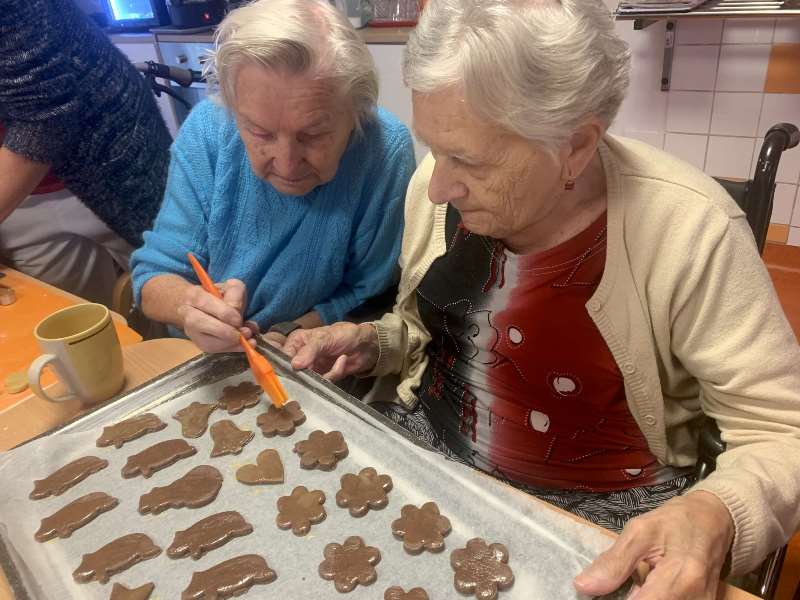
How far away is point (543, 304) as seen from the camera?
1.12m

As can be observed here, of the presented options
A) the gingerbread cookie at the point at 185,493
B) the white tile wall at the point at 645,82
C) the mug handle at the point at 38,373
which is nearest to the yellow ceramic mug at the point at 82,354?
the mug handle at the point at 38,373

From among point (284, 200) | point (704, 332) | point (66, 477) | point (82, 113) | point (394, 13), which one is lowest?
point (66, 477)

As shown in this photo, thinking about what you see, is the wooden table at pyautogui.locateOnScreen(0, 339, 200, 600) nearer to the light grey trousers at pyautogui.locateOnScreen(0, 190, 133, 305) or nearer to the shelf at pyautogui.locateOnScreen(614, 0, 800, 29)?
the light grey trousers at pyautogui.locateOnScreen(0, 190, 133, 305)

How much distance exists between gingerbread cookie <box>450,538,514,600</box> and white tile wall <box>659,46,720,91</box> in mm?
2019

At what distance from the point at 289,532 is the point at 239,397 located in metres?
0.30

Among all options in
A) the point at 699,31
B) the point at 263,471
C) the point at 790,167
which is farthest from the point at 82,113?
the point at 790,167

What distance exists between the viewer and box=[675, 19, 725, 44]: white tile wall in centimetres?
216

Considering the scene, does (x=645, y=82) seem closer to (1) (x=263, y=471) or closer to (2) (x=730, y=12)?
(2) (x=730, y=12)

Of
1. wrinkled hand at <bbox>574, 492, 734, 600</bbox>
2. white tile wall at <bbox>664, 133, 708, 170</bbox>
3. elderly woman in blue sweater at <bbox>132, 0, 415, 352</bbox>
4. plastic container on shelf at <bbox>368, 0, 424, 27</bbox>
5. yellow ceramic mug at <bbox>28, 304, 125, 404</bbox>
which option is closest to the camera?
wrinkled hand at <bbox>574, 492, 734, 600</bbox>

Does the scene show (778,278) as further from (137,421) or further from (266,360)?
(137,421)

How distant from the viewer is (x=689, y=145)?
2.37 m

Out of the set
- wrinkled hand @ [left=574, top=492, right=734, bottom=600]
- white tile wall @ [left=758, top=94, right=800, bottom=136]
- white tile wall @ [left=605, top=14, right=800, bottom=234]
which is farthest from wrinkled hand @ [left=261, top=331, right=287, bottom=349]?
white tile wall @ [left=758, top=94, right=800, bottom=136]

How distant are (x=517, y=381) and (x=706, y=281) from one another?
1.26 feet

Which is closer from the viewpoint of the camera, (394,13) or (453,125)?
(453,125)
